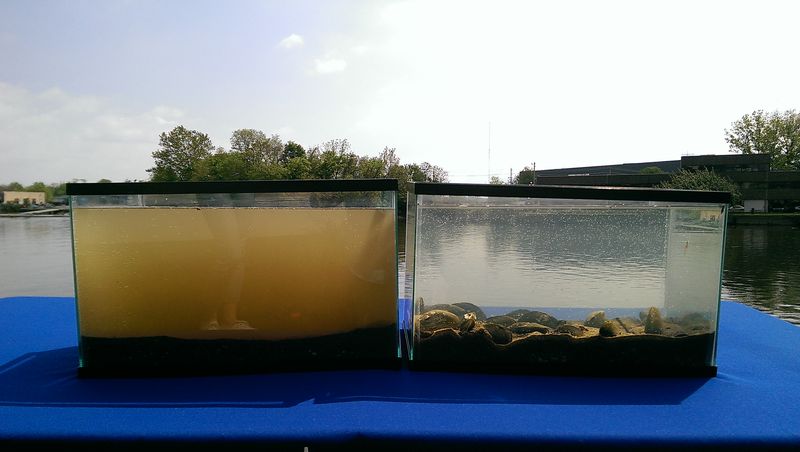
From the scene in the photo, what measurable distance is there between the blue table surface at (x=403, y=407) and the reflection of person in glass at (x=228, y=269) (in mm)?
377

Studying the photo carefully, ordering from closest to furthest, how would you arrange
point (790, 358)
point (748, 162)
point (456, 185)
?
point (456, 185)
point (790, 358)
point (748, 162)

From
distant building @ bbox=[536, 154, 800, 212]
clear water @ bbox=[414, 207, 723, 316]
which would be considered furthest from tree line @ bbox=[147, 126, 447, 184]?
clear water @ bbox=[414, 207, 723, 316]

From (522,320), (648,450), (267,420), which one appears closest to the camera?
(648,450)

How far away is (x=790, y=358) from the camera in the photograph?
383 cm

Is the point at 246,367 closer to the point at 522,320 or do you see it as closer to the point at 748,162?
the point at 522,320

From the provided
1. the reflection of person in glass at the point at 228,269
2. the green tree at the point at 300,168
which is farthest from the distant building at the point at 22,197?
the reflection of person in glass at the point at 228,269

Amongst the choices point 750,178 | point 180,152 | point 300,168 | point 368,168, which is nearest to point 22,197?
point 180,152

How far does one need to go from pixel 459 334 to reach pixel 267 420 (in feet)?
4.64

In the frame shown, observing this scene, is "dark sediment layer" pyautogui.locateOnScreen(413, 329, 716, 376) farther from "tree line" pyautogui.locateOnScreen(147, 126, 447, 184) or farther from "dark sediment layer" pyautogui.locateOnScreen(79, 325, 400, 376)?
"tree line" pyautogui.locateOnScreen(147, 126, 447, 184)

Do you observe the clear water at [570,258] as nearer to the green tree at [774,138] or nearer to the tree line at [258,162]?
the tree line at [258,162]

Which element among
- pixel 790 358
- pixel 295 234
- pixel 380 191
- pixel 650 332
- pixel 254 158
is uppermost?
pixel 254 158

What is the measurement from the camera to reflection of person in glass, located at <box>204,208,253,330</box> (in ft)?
11.1

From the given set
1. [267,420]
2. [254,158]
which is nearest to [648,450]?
[267,420]

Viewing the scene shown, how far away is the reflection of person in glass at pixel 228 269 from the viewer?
3396mm
